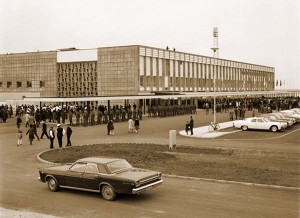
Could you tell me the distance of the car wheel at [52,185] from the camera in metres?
13.8

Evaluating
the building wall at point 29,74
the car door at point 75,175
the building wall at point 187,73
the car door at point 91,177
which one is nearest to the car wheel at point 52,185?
the car door at point 75,175

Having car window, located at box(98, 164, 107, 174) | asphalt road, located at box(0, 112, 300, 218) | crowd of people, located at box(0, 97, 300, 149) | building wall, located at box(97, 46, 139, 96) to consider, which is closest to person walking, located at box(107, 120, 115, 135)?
→ crowd of people, located at box(0, 97, 300, 149)

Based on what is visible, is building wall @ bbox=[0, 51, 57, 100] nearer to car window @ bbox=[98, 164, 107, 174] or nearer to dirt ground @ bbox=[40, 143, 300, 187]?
dirt ground @ bbox=[40, 143, 300, 187]

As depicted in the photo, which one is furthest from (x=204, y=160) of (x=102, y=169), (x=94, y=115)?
(x=94, y=115)

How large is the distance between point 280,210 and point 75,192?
6.57 m

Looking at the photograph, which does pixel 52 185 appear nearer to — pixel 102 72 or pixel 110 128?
pixel 110 128

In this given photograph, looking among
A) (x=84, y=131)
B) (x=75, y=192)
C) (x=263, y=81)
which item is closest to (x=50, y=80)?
(x=84, y=131)

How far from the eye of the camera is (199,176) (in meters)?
15.6

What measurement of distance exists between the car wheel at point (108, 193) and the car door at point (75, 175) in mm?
930

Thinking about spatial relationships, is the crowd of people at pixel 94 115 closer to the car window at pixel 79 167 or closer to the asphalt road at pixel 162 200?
the asphalt road at pixel 162 200

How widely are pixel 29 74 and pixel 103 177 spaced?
66927 mm

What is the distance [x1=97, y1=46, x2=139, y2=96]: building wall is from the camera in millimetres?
64125

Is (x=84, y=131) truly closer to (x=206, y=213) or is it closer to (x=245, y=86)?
(x=206, y=213)

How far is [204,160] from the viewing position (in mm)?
19266
